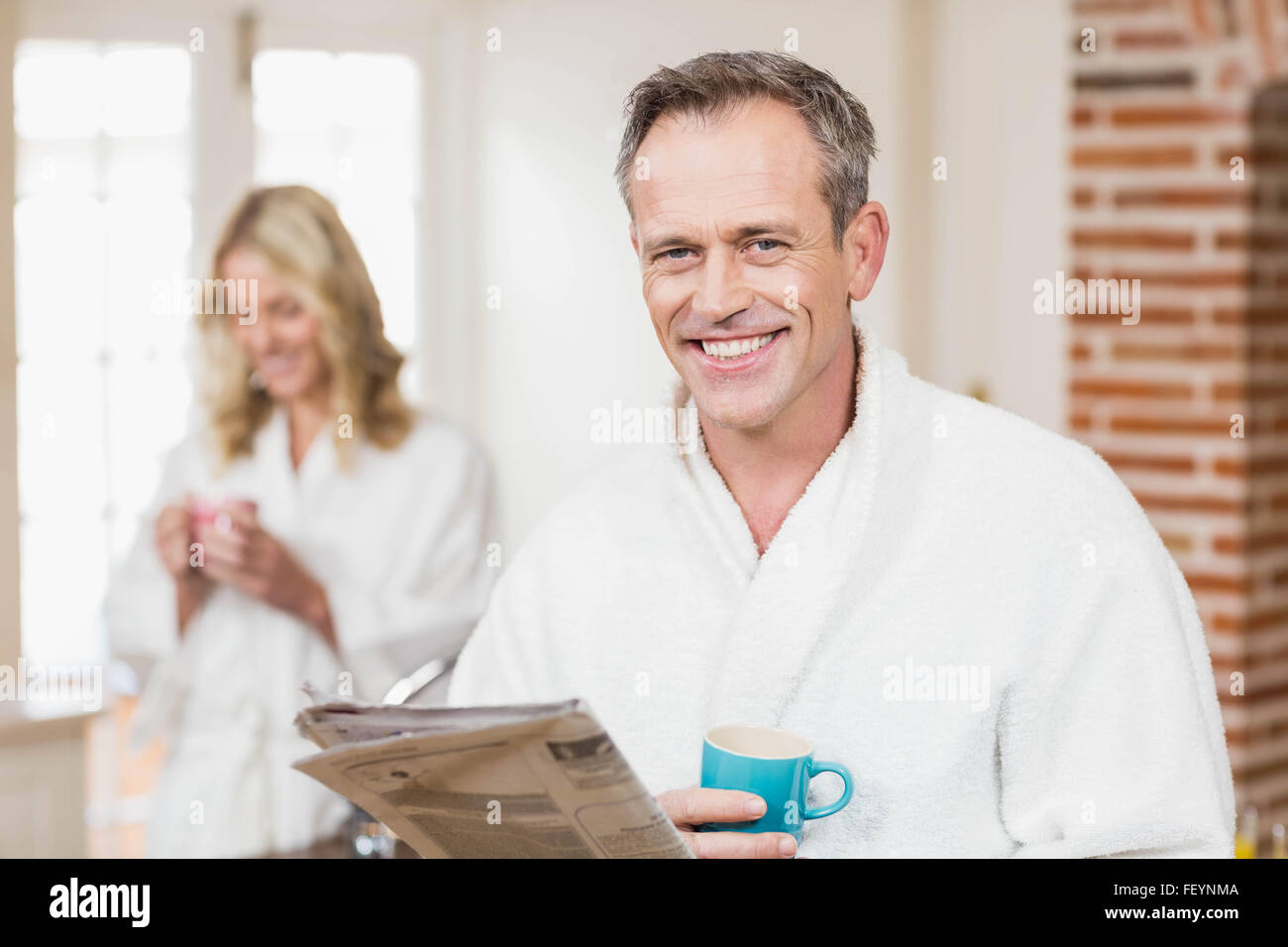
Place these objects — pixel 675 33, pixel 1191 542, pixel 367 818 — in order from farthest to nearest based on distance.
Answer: pixel 675 33
pixel 1191 542
pixel 367 818


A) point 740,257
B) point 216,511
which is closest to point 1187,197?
point 740,257

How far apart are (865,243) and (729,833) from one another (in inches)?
16.1

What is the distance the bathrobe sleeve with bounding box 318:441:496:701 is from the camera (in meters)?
2.15

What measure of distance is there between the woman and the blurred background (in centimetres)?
20

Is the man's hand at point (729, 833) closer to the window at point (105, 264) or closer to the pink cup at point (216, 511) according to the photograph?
the pink cup at point (216, 511)

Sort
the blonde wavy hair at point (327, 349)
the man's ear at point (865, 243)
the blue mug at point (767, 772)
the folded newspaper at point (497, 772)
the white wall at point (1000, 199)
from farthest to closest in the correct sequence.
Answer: the white wall at point (1000, 199)
the blonde wavy hair at point (327, 349)
the man's ear at point (865, 243)
the blue mug at point (767, 772)
the folded newspaper at point (497, 772)

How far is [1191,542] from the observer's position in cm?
212

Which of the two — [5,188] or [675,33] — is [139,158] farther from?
[675,33]

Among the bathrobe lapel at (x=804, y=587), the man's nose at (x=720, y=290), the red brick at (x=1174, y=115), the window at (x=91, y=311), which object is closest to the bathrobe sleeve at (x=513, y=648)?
the bathrobe lapel at (x=804, y=587)

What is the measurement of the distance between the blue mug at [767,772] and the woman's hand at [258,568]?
4.34 ft

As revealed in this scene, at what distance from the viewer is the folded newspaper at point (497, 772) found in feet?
2.61

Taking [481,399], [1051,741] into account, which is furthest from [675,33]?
[1051,741]

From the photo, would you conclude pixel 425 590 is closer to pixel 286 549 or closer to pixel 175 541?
pixel 286 549
